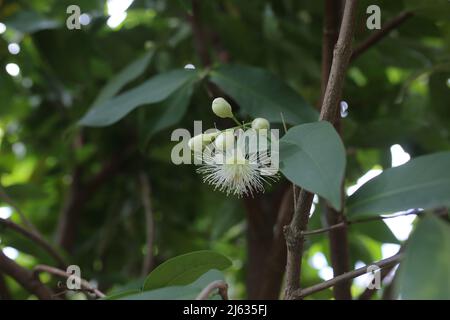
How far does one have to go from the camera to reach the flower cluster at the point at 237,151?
26.3 inches

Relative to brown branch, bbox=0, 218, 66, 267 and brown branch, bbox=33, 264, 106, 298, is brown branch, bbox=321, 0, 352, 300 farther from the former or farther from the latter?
brown branch, bbox=0, 218, 66, 267

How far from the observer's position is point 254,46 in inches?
52.4

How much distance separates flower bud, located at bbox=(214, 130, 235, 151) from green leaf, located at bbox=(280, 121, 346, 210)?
7cm

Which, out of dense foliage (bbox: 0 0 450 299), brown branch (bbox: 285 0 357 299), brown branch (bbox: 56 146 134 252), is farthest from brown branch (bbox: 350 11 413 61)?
brown branch (bbox: 56 146 134 252)

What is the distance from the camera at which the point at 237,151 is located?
707mm

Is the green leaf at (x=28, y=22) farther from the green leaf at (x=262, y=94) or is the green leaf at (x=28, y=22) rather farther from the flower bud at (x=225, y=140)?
the flower bud at (x=225, y=140)

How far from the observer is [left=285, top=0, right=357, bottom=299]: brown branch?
606mm

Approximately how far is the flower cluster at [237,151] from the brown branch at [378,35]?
1.09 ft

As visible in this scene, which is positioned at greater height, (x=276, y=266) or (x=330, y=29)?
(x=330, y=29)

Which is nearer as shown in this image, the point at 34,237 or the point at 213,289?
the point at 213,289

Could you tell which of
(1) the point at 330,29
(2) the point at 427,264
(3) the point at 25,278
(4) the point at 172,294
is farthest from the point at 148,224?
(2) the point at 427,264

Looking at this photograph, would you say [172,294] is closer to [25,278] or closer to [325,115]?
[325,115]

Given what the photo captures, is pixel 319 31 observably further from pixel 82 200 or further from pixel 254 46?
pixel 82 200

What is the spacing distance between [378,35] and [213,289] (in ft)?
2.06
